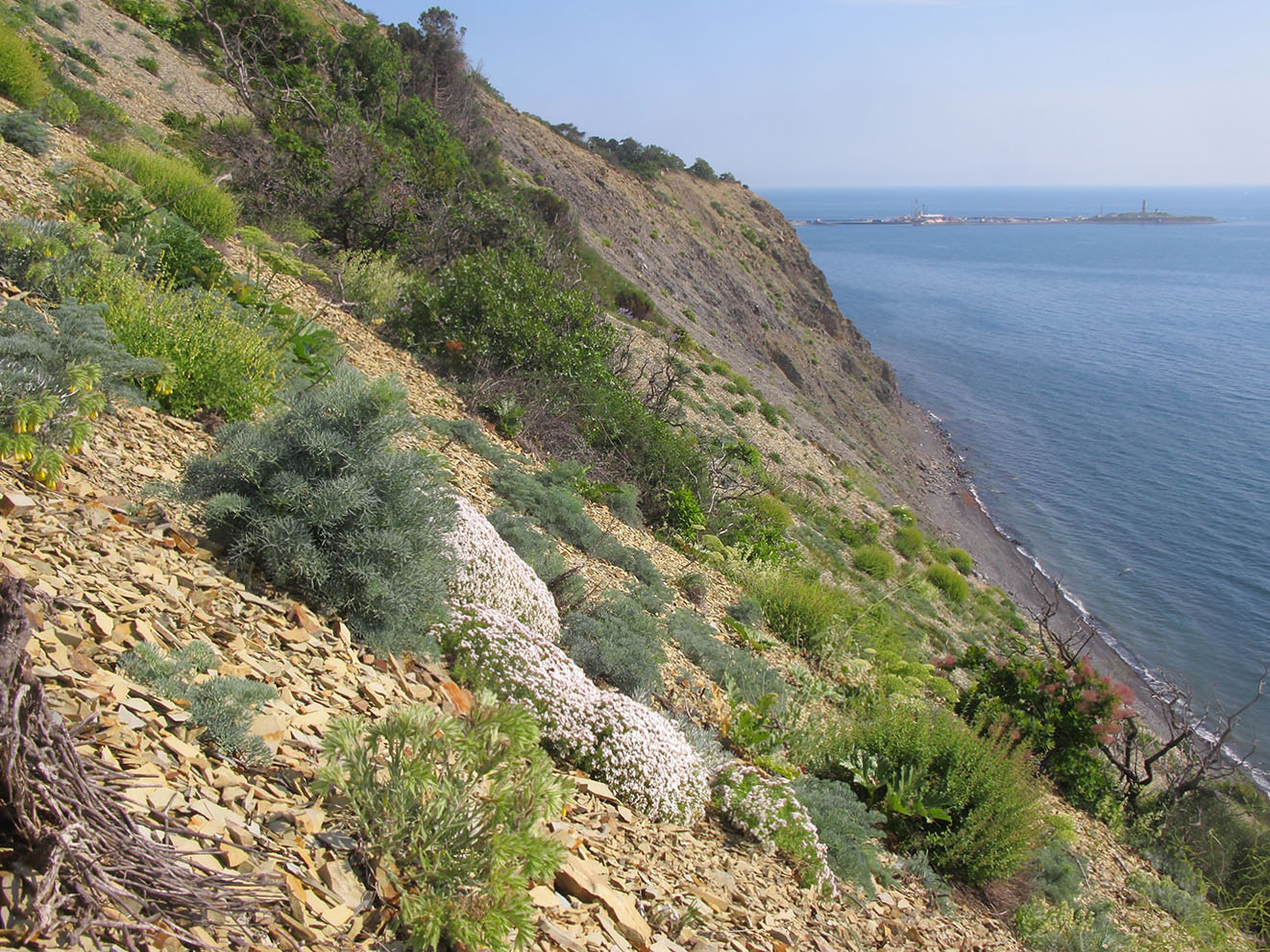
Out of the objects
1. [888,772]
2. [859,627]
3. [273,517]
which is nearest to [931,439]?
[859,627]

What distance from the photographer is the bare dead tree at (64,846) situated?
171cm

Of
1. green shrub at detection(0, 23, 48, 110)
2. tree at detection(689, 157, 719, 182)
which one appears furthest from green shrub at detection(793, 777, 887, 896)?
tree at detection(689, 157, 719, 182)

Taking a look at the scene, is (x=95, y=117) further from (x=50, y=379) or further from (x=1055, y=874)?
(x=1055, y=874)

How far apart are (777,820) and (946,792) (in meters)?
1.55

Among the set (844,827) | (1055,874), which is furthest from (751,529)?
(844,827)

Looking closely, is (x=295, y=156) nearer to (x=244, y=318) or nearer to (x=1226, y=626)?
(x=244, y=318)

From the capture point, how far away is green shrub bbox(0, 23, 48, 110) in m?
8.61

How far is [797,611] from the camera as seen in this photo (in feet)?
27.6

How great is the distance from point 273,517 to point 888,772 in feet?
13.0

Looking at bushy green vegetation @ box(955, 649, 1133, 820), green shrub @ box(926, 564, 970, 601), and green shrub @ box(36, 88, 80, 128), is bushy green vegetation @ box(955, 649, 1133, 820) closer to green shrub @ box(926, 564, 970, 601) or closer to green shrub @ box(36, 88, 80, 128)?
green shrub @ box(36, 88, 80, 128)

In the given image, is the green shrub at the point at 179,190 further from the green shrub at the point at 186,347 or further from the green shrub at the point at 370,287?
the green shrub at the point at 186,347

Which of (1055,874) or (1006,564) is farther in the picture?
(1006,564)

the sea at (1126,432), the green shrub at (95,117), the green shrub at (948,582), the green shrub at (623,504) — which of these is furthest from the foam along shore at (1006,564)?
the green shrub at (95,117)

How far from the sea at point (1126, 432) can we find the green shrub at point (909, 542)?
19.7ft
